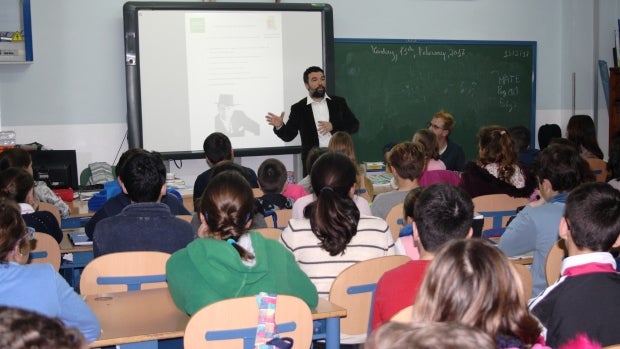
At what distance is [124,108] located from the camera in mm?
7039

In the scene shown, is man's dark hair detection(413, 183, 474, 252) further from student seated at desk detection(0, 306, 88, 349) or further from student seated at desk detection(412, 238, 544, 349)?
student seated at desk detection(0, 306, 88, 349)

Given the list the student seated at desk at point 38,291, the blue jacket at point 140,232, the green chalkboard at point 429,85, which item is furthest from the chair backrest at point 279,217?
the green chalkboard at point 429,85

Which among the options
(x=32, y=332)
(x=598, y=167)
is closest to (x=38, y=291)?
(x=32, y=332)

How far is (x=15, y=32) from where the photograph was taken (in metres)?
6.48

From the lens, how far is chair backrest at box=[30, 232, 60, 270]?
387 cm

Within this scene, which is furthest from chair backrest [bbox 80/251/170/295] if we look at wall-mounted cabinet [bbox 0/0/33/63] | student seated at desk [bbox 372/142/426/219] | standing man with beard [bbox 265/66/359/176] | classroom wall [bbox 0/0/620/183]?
classroom wall [bbox 0/0/620/183]

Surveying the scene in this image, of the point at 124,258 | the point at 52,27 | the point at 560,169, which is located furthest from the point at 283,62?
the point at 124,258

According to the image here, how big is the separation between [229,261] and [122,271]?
2.34 feet

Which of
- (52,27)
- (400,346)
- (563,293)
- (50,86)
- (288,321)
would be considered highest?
(52,27)

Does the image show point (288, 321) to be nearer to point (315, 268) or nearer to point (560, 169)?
point (315, 268)

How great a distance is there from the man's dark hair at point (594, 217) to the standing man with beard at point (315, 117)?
4.42m

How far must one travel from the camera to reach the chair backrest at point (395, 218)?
4312 millimetres

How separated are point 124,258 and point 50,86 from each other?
13.9 feet

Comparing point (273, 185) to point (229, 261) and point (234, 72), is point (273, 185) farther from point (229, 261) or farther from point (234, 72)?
point (234, 72)
